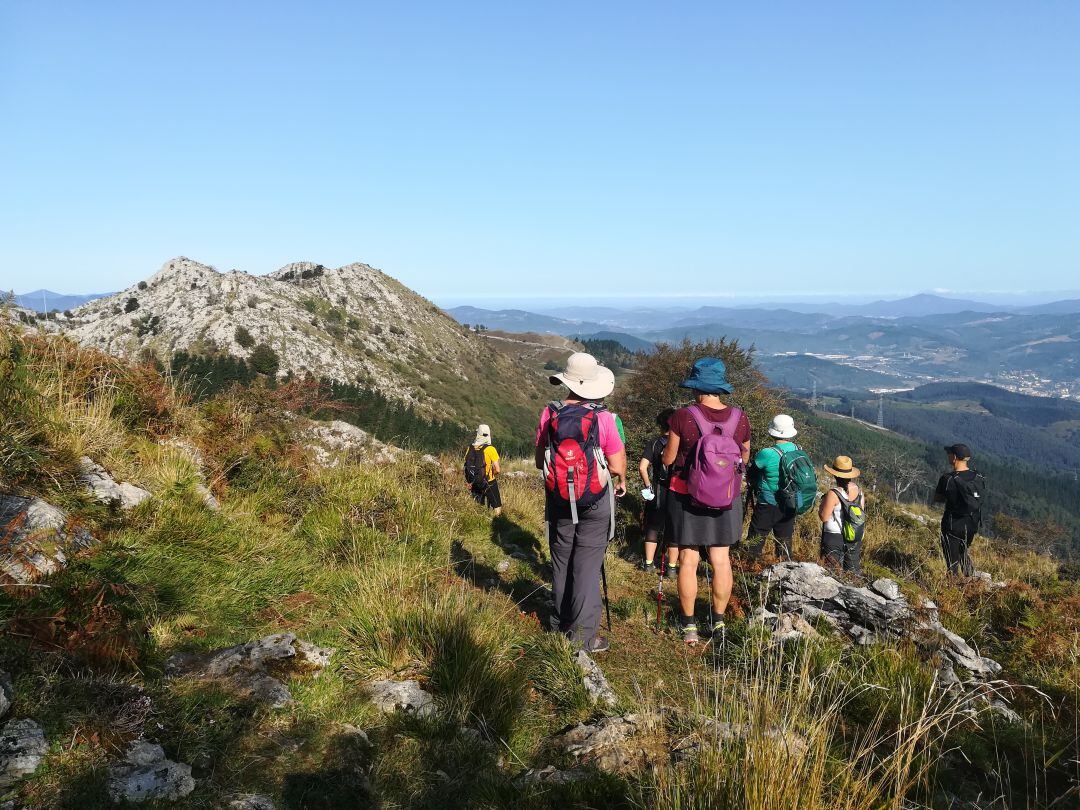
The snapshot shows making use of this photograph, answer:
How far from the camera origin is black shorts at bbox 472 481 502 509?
8758 millimetres

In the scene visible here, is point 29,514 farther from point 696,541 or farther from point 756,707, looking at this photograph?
point 696,541

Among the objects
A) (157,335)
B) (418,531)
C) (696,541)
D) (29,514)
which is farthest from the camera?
(157,335)

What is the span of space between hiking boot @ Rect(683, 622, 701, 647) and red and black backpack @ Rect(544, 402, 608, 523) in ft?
5.06

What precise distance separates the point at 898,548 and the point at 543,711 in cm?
1103

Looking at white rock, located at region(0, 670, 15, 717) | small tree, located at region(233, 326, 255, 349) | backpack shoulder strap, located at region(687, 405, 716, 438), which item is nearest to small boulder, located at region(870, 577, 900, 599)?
backpack shoulder strap, located at region(687, 405, 716, 438)

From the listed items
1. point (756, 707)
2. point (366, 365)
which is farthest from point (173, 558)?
point (366, 365)

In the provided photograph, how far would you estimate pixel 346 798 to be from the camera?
2424 mm

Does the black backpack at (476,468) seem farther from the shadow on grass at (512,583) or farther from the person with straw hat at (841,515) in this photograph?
the person with straw hat at (841,515)

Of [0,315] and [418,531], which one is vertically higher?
[0,315]

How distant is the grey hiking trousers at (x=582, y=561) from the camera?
14.8ft

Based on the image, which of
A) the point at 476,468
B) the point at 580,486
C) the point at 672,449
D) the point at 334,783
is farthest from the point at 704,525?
the point at 476,468

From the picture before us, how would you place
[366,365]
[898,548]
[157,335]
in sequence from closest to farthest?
[898,548] < [157,335] < [366,365]

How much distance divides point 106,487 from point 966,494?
9877mm

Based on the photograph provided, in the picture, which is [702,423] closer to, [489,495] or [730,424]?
[730,424]
